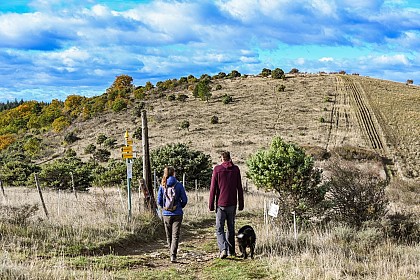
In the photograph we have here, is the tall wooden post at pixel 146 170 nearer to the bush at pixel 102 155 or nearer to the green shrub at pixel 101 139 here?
the bush at pixel 102 155

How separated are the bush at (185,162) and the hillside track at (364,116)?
24.0 m

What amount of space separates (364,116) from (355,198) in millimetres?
46995

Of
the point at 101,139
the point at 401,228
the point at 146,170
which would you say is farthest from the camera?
the point at 101,139

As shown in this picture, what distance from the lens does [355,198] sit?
12.4 meters

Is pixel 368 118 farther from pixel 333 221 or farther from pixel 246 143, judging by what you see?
pixel 333 221

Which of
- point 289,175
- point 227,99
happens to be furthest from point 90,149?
point 289,175

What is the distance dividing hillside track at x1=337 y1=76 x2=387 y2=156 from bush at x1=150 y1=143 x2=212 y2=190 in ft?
78.7

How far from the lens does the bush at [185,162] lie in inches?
982

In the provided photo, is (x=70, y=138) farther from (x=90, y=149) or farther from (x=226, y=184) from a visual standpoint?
(x=226, y=184)

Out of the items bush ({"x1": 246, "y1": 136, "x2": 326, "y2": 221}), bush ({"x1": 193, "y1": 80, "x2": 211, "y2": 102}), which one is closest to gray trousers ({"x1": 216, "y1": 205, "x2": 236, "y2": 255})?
bush ({"x1": 246, "y1": 136, "x2": 326, "y2": 221})

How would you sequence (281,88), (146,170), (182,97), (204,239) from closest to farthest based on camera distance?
1. (204,239)
2. (146,170)
3. (182,97)
4. (281,88)

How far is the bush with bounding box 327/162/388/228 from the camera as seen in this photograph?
39.9ft

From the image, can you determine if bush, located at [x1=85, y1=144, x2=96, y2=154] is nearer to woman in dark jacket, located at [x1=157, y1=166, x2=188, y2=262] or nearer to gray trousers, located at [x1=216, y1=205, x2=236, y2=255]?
woman in dark jacket, located at [x1=157, y1=166, x2=188, y2=262]

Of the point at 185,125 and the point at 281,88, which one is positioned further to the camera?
the point at 281,88
